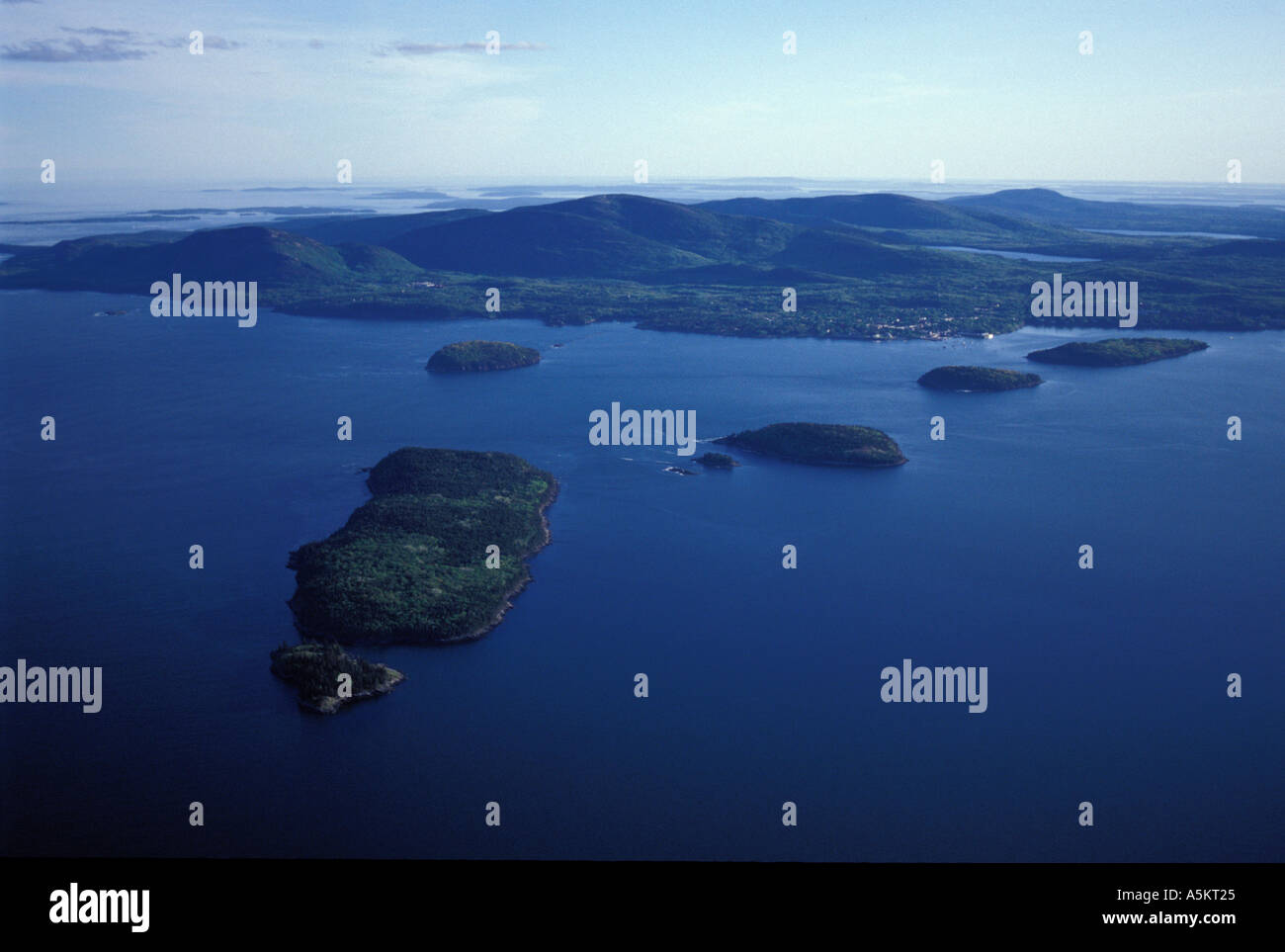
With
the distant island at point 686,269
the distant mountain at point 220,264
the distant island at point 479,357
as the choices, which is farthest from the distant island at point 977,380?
the distant mountain at point 220,264

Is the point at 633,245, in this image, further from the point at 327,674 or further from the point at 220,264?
the point at 327,674

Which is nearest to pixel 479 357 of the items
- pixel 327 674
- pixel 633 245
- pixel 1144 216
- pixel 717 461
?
pixel 717 461

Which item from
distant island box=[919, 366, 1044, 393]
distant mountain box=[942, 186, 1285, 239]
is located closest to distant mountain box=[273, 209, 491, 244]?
distant mountain box=[942, 186, 1285, 239]

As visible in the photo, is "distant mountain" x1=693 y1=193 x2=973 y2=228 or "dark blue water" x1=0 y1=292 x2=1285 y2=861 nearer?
"dark blue water" x1=0 y1=292 x2=1285 y2=861

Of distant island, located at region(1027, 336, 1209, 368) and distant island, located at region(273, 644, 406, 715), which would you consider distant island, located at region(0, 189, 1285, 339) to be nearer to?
distant island, located at region(1027, 336, 1209, 368)

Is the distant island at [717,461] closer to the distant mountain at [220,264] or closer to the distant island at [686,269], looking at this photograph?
the distant island at [686,269]

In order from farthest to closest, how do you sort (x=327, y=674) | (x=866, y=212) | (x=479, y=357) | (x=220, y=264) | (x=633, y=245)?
(x=866, y=212), (x=633, y=245), (x=220, y=264), (x=479, y=357), (x=327, y=674)

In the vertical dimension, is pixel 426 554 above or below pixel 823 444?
below
